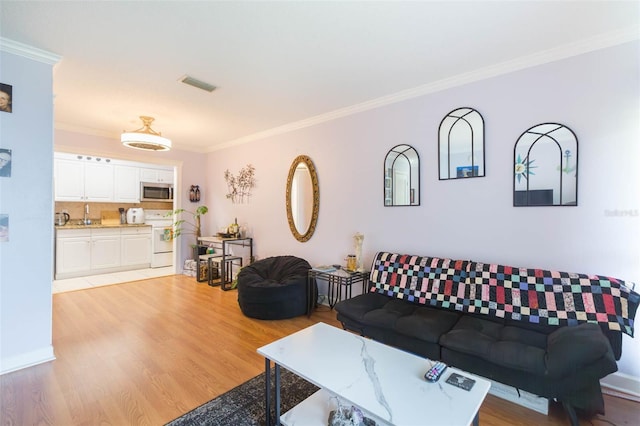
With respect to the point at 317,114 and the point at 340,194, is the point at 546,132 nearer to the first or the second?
the point at 340,194

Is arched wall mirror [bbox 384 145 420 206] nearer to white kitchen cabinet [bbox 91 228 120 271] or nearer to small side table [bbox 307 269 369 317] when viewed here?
small side table [bbox 307 269 369 317]

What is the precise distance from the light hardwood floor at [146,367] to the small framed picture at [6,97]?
6.61 feet

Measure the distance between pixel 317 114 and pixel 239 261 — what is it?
2.87 meters

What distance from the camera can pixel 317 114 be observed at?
3.75 m

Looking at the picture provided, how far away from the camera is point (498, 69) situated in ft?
8.20

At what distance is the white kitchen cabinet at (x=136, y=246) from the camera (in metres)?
5.88

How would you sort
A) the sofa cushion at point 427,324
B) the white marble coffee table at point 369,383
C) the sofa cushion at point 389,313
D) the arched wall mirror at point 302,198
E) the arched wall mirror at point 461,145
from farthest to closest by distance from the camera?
the arched wall mirror at point 302,198
the arched wall mirror at point 461,145
the sofa cushion at point 389,313
the sofa cushion at point 427,324
the white marble coffee table at point 369,383

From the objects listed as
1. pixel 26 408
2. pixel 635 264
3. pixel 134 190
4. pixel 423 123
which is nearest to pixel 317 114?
pixel 423 123

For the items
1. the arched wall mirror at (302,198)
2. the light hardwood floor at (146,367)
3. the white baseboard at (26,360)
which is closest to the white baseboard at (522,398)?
the light hardwood floor at (146,367)

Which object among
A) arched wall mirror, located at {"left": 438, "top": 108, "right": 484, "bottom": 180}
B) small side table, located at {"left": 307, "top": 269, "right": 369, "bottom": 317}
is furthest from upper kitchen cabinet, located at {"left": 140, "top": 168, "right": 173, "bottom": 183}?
arched wall mirror, located at {"left": 438, "top": 108, "right": 484, "bottom": 180}

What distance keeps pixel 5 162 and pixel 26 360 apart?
1554 millimetres

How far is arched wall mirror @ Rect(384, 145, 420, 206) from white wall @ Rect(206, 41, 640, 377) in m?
0.07

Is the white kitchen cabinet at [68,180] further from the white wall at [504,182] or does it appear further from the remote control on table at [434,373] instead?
the remote control on table at [434,373]

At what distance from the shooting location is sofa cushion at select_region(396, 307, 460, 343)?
6.82 feet
